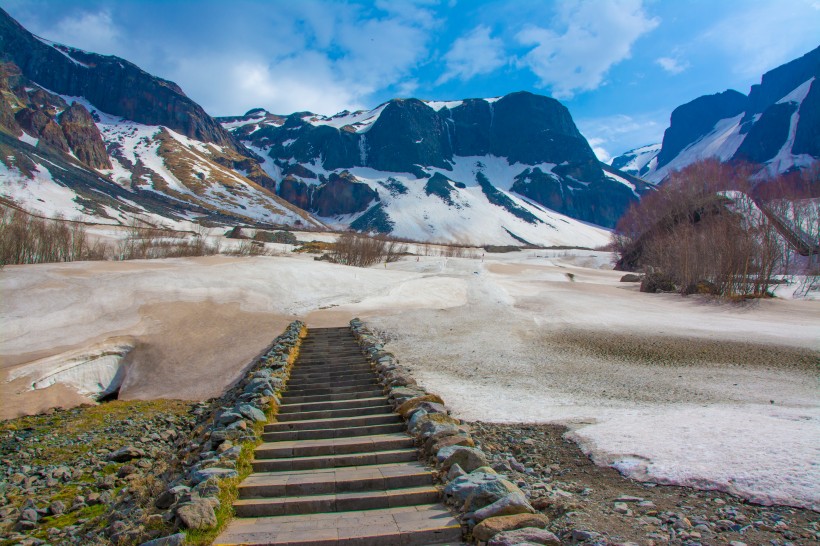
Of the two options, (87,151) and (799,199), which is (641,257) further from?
(87,151)

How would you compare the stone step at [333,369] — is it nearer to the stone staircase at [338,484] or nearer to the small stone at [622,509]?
the stone staircase at [338,484]

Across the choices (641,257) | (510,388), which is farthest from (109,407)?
(641,257)

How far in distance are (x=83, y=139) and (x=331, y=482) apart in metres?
204

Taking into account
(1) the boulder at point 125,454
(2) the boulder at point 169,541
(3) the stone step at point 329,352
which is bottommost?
(1) the boulder at point 125,454

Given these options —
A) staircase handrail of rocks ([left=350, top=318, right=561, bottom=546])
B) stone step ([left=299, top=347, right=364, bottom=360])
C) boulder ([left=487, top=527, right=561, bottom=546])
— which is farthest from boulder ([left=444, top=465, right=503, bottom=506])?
stone step ([left=299, top=347, right=364, bottom=360])

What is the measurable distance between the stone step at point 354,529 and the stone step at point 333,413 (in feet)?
11.8

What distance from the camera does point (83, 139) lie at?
541 feet

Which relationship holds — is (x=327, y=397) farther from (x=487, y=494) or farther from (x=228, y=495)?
(x=487, y=494)

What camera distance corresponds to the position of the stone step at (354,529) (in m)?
4.71

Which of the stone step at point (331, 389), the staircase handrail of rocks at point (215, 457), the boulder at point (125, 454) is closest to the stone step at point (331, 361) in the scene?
the staircase handrail of rocks at point (215, 457)

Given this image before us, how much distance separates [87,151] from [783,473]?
668 ft

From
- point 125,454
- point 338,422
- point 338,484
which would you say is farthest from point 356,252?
point 338,484

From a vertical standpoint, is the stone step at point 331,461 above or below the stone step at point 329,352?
above

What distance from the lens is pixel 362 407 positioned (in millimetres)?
9484
